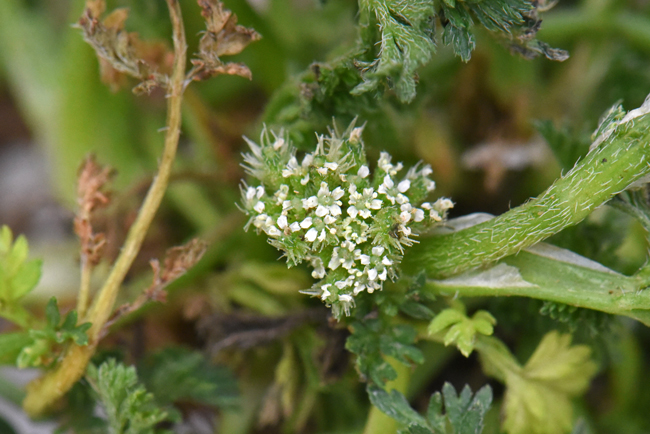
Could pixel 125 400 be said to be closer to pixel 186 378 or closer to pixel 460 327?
pixel 186 378

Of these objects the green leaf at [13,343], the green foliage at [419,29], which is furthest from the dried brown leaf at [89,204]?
the green foliage at [419,29]

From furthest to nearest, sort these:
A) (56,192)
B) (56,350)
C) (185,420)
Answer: (56,192) < (185,420) < (56,350)

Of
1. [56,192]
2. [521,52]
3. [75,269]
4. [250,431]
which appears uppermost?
[56,192]

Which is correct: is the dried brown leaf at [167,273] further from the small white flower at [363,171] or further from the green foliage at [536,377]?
the green foliage at [536,377]

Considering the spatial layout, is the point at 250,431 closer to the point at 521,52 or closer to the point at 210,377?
the point at 210,377

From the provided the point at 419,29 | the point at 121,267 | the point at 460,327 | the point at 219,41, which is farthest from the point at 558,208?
the point at 121,267

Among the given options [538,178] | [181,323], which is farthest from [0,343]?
[538,178]
